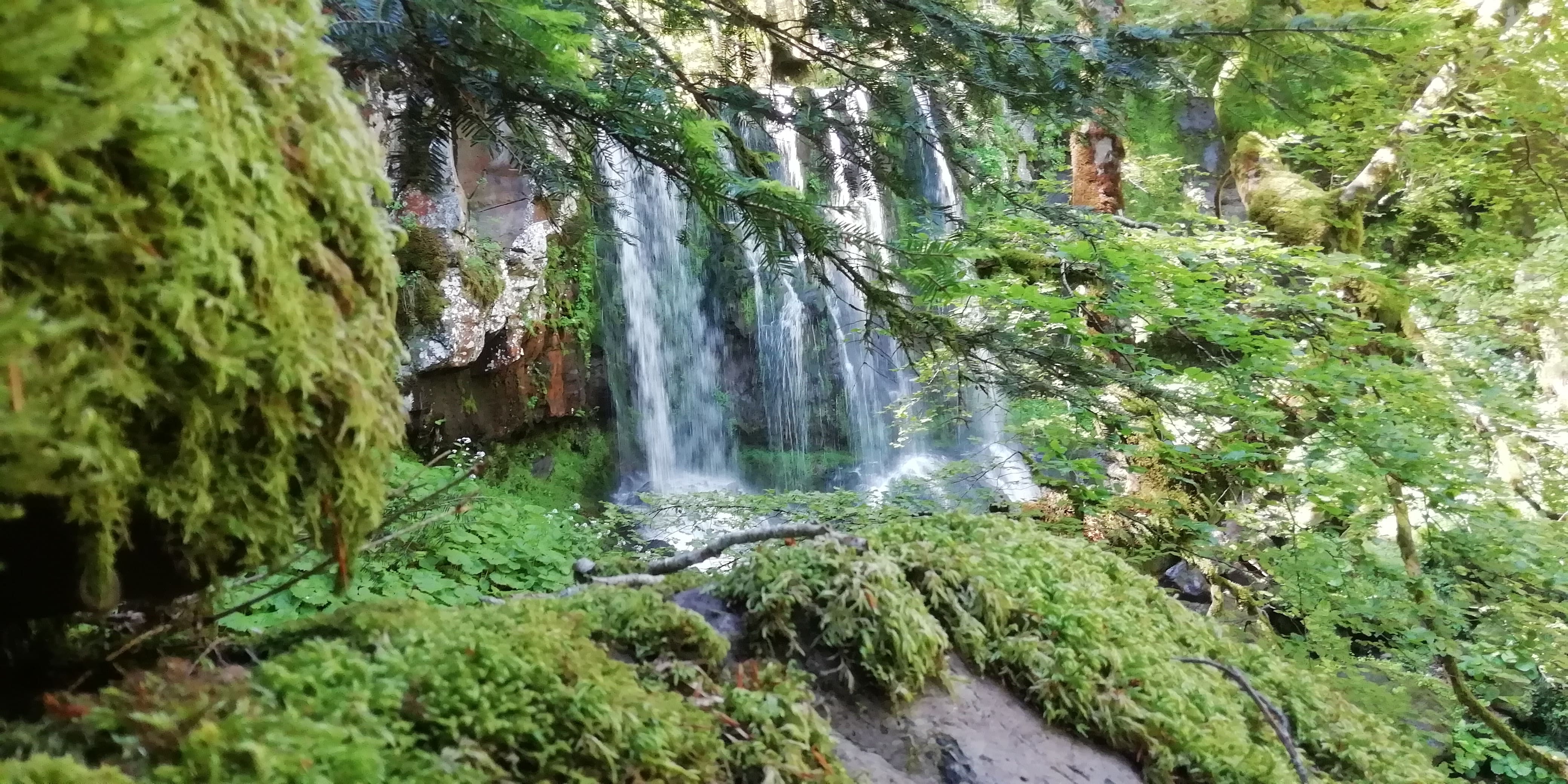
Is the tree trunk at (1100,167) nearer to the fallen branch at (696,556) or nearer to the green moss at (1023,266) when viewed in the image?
the green moss at (1023,266)

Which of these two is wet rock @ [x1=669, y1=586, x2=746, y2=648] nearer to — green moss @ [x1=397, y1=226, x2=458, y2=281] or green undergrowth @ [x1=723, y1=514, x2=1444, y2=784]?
green undergrowth @ [x1=723, y1=514, x2=1444, y2=784]

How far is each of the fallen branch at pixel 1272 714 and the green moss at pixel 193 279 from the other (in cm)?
220

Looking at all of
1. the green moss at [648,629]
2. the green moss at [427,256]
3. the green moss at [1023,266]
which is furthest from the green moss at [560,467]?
the green moss at [648,629]

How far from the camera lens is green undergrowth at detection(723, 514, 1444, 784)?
1751 mm

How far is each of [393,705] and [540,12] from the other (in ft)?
4.45

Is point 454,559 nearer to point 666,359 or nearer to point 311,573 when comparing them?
point 311,573

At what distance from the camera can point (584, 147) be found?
7.88 ft

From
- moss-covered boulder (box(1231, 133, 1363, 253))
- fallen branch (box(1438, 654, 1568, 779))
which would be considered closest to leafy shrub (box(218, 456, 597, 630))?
fallen branch (box(1438, 654, 1568, 779))

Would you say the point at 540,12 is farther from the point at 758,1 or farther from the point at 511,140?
the point at 758,1

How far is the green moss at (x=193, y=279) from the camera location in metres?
0.64

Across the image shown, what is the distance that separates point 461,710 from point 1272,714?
2144 millimetres

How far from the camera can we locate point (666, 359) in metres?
12.4

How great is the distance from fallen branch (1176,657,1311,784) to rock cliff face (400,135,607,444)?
7.38 meters

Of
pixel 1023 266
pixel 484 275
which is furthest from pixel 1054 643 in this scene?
pixel 484 275
